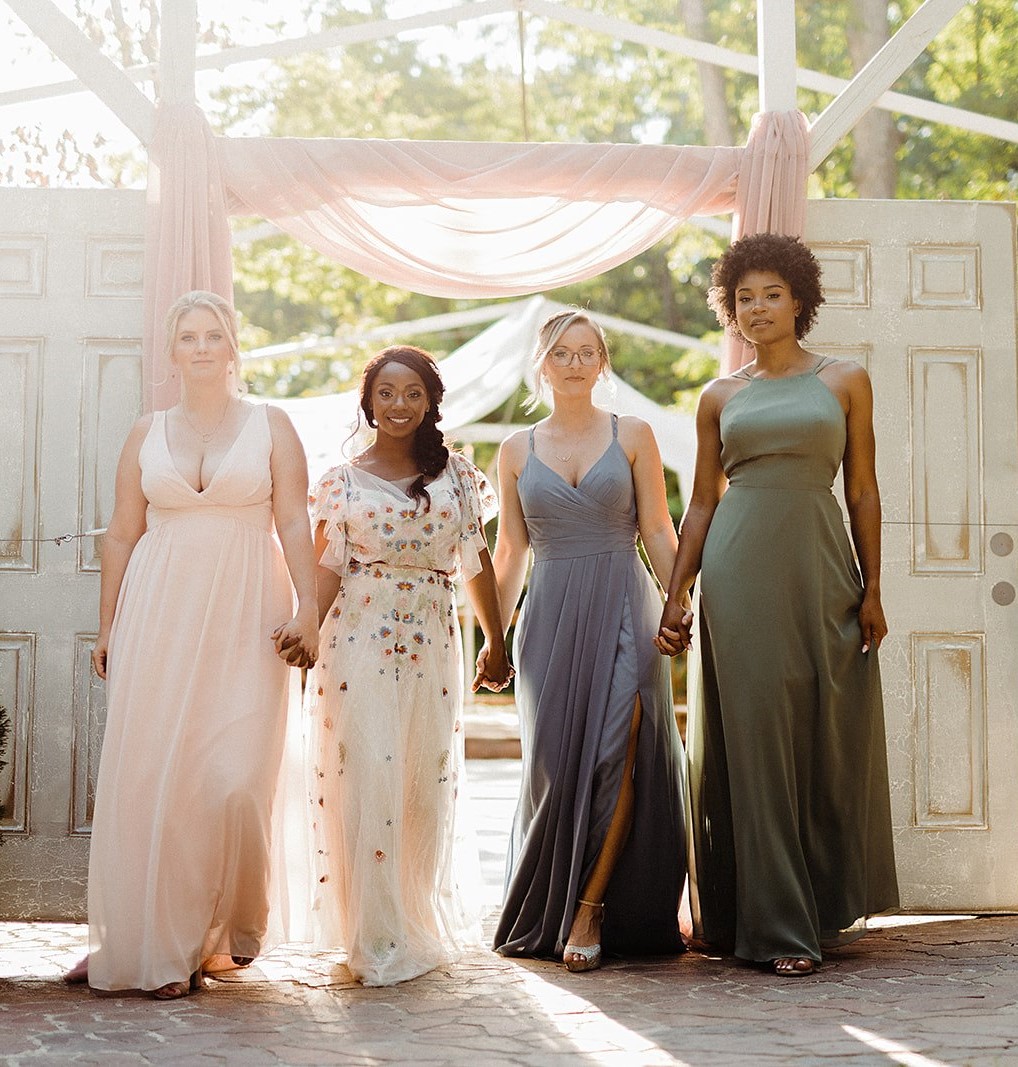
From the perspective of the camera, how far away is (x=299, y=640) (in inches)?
165

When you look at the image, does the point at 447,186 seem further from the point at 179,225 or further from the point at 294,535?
the point at 294,535

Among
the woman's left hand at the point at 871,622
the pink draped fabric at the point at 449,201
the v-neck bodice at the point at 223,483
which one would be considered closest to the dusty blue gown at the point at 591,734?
the woman's left hand at the point at 871,622

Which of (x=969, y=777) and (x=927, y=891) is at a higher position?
(x=969, y=777)

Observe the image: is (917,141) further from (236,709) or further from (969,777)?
(236,709)

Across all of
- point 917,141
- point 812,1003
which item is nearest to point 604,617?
point 812,1003

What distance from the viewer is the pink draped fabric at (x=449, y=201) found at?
5242 mm

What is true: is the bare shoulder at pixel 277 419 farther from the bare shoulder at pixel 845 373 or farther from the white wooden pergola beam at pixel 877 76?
the white wooden pergola beam at pixel 877 76

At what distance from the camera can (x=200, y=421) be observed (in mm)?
4422

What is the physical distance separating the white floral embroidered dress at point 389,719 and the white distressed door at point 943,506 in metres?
1.74

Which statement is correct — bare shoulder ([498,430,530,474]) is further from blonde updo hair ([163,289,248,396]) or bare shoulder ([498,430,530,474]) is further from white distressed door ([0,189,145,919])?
white distressed door ([0,189,145,919])

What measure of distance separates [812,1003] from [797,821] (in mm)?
686

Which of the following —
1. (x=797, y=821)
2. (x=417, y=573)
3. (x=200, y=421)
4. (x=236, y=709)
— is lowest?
(x=797, y=821)

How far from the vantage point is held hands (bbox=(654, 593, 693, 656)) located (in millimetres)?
4523

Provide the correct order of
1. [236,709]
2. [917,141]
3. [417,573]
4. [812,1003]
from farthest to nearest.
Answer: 1. [917,141]
2. [417,573]
3. [236,709]
4. [812,1003]
